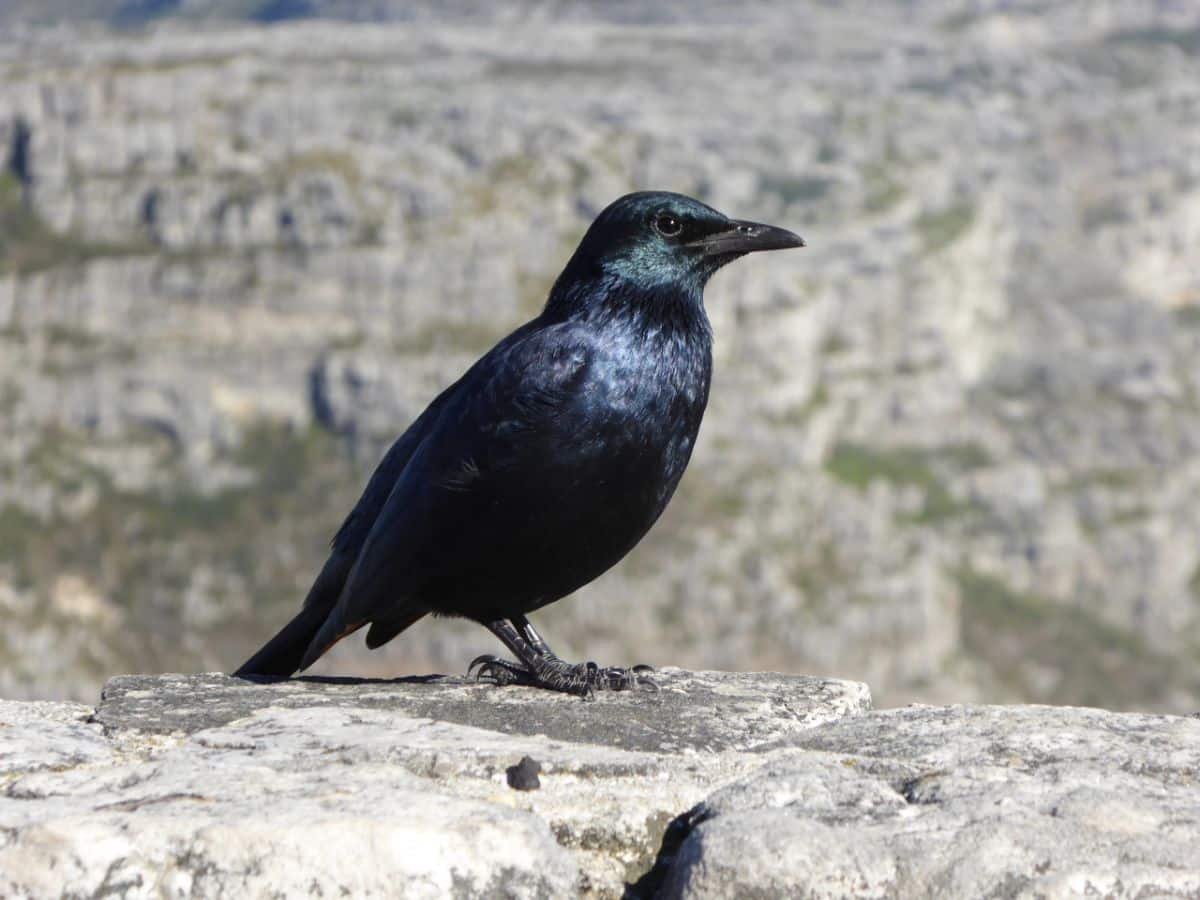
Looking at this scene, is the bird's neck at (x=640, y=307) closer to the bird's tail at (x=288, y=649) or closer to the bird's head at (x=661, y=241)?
the bird's head at (x=661, y=241)

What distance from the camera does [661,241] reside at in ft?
31.8

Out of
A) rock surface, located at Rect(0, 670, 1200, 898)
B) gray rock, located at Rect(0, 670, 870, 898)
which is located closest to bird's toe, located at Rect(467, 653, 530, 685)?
gray rock, located at Rect(0, 670, 870, 898)

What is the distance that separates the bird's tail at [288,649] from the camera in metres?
10.2

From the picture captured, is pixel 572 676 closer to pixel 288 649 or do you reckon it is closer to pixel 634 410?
pixel 634 410

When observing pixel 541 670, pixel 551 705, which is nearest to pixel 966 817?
pixel 551 705

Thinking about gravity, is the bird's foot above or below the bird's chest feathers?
below

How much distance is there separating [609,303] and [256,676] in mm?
2943

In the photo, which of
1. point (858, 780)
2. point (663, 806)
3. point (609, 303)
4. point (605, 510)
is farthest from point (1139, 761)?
point (609, 303)

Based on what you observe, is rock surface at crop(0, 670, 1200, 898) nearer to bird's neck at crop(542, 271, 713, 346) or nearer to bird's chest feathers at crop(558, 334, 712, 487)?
bird's chest feathers at crop(558, 334, 712, 487)

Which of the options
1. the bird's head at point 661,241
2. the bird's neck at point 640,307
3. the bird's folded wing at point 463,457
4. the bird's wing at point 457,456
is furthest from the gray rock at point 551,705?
the bird's head at point 661,241

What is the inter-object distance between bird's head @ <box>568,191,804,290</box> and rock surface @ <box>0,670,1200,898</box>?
2.32 meters

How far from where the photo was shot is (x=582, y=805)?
7.16 m

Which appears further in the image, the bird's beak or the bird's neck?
the bird's beak

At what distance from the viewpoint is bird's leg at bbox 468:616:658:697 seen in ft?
31.2
